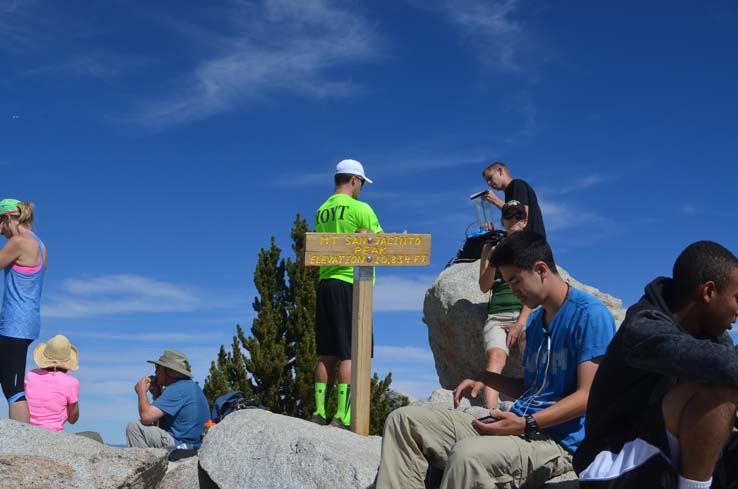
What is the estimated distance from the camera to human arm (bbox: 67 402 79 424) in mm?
9125

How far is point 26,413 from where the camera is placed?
8.62 metres

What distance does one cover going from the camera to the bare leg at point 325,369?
8750 mm

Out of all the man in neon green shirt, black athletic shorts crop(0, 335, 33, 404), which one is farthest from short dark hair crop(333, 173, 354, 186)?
black athletic shorts crop(0, 335, 33, 404)

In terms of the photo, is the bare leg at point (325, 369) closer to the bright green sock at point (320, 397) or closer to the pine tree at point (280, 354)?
the bright green sock at point (320, 397)

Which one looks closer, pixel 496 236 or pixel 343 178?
pixel 343 178

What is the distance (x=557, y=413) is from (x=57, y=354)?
624cm

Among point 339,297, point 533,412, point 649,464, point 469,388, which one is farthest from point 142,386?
point 649,464

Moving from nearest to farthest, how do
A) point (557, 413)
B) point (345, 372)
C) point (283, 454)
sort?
point (557, 413)
point (283, 454)
point (345, 372)

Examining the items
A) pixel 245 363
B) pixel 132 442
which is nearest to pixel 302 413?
pixel 245 363

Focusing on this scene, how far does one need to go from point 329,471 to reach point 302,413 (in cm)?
819

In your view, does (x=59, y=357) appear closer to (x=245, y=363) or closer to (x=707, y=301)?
(x=245, y=363)

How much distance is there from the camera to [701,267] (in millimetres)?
3895

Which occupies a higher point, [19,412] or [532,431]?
[532,431]

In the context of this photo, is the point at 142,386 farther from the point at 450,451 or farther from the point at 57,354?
the point at 450,451
